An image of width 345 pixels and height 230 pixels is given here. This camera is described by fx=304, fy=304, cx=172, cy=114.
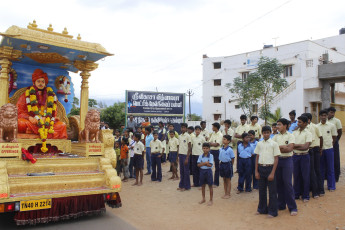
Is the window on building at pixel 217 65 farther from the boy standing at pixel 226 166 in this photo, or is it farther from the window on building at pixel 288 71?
the boy standing at pixel 226 166

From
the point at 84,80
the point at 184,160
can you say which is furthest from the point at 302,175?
the point at 84,80

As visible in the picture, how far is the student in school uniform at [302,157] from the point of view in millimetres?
6238

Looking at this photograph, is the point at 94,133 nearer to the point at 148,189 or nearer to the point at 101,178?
the point at 101,178

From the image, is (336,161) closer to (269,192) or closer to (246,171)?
(246,171)

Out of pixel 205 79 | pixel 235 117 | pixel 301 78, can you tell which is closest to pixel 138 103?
pixel 301 78

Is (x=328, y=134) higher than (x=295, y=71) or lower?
lower

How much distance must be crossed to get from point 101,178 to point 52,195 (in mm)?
1048

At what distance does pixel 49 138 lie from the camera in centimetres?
734

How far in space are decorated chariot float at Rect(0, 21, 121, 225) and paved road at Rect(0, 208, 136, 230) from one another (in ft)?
→ 0.54

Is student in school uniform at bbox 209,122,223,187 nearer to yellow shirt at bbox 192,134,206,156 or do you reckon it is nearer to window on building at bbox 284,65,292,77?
yellow shirt at bbox 192,134,206,156

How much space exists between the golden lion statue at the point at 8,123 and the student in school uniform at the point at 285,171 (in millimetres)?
5185

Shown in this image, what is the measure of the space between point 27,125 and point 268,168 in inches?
211

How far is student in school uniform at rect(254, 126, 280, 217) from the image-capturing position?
18.9ft

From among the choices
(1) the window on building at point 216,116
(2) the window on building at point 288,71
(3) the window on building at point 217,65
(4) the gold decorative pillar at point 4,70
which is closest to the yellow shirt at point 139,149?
(4) the gold decorative pillar at point 4,70
